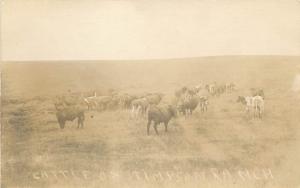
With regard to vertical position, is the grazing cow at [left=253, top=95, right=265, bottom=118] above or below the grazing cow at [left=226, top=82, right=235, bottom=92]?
below

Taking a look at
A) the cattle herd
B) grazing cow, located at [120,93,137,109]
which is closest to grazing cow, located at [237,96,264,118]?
the cattle herd

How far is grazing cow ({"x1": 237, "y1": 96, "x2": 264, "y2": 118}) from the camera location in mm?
875

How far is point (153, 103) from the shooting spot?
2.87ft

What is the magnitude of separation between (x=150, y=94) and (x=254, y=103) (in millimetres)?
221

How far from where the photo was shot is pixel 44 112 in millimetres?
864

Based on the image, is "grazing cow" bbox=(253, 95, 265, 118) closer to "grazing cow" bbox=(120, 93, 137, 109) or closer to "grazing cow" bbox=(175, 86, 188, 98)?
"grazing cow" bbox=(175, 86, 188, 98)

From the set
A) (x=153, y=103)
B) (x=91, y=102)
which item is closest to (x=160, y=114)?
(x=153, y=103)

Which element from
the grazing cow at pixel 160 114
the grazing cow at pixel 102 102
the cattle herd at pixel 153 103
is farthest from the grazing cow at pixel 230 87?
the grazing cow at pixel 102 102

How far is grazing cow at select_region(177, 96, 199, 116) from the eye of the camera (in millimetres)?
871

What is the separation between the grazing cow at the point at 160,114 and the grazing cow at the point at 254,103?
0.15 meters

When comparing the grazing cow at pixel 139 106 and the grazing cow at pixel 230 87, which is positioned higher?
the grazing cow at pixel 230 87

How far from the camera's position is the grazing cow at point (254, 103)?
0.88 meters

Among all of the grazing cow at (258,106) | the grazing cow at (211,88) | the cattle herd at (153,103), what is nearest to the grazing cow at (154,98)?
the cattle herd at (153,103)

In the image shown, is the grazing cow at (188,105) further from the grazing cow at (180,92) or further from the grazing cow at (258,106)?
the grazing cow at (258,106)
